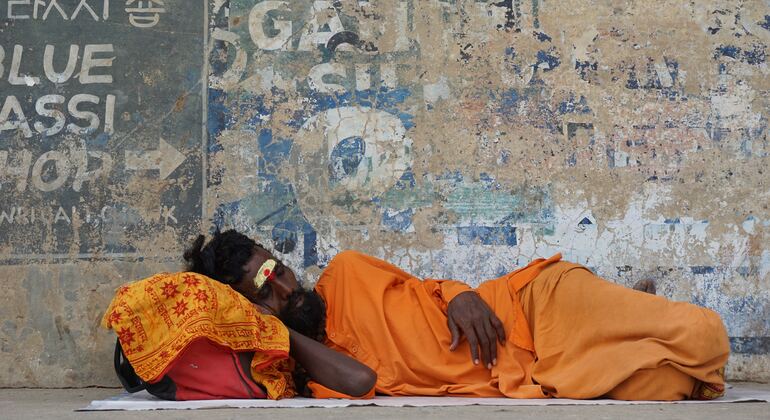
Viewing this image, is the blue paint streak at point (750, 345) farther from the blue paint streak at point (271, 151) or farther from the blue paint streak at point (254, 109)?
the blue paint streak at point (254, 109)

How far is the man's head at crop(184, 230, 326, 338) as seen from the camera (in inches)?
144

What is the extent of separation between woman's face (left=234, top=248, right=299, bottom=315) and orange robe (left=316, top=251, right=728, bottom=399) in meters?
0.20

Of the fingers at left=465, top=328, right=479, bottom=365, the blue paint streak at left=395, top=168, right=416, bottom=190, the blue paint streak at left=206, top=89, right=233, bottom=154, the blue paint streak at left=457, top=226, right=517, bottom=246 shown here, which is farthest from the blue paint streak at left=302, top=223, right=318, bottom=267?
the fingers at left=465, top=328, right=479, bottom=365

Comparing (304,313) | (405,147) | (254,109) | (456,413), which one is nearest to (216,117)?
(254,109)

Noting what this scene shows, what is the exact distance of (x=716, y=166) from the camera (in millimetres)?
4508

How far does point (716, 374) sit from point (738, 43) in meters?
1.90

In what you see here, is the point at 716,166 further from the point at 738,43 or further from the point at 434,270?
the point at 434,270

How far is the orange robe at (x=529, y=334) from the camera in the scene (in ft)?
10.7

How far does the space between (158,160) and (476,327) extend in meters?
1.72

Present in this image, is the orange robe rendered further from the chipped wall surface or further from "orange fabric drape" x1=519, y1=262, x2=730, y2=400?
the chipped wall surface

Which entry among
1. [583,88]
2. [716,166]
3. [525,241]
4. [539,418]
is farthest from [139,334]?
[716,166]

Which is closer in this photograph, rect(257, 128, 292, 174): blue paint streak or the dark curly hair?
the dark curly hair

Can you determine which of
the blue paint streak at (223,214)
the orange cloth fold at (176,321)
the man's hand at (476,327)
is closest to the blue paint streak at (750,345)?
the man's hand at (476,327)

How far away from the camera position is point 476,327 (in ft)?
11.9
